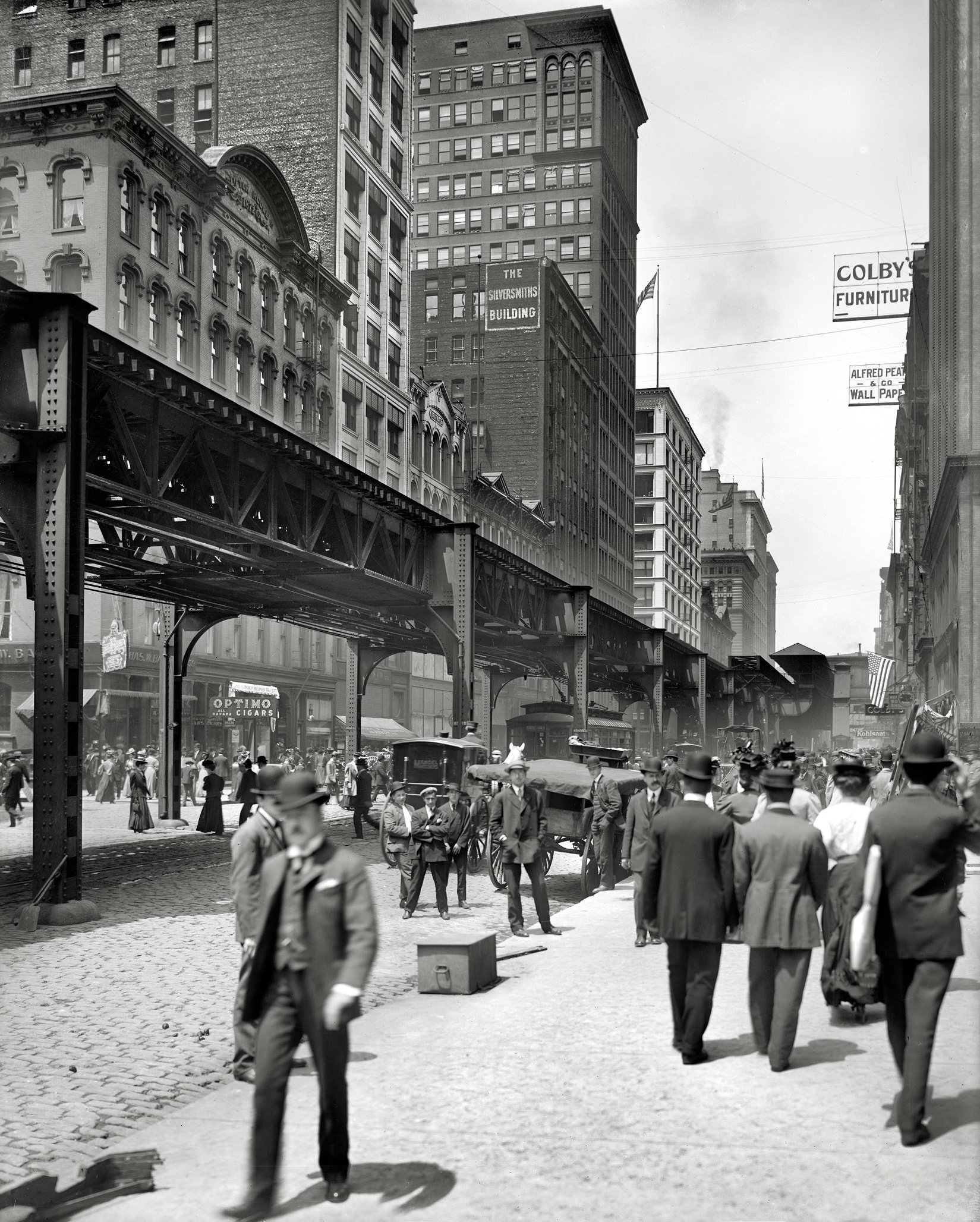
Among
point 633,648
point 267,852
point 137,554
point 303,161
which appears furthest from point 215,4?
point 267,852

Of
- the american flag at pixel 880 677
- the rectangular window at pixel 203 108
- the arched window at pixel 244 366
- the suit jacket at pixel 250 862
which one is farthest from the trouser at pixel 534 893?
the rectangular window at pixel 203 108

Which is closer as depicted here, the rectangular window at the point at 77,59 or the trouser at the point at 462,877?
the trouser at the point at 462,877

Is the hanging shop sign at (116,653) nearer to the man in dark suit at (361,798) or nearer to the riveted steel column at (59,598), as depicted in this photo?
the man in dark suit at (361,798)

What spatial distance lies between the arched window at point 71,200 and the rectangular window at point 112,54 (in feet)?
70.3

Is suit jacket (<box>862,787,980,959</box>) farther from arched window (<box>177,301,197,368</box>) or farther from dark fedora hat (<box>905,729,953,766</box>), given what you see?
arched window (<box>177,301,197,368</box>)

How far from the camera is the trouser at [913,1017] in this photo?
6.28m

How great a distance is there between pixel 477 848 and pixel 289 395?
3809 centimetres

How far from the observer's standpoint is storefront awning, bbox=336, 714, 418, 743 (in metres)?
65.0

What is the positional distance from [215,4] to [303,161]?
8016mm

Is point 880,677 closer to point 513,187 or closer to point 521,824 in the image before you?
point 521,824

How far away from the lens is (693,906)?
26.6 ft

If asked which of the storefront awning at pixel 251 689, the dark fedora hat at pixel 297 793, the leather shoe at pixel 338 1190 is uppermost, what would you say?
the dark fedora hat at pixel 297 793

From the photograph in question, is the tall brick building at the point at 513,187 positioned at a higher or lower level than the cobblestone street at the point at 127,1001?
higher

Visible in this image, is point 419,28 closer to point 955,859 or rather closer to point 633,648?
point 633,648
